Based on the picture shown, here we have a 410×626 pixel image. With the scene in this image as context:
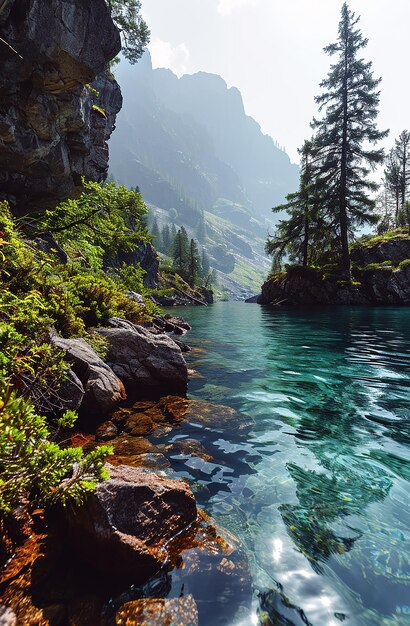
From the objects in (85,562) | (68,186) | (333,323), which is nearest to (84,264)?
(68,186)

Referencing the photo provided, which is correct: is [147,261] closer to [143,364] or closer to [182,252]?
[182,252]

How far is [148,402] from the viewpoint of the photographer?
24.3ft

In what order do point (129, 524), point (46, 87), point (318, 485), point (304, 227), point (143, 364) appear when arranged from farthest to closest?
1. point (304, 227)
2. point (46, 87)
3. point (143, 364)
4. point (318, 485)
5. point (129, 524)

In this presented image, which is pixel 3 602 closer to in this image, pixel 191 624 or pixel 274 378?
pixel 191 624

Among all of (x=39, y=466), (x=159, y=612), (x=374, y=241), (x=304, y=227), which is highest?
(x=304, y=227)

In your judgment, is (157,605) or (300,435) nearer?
(157,605)

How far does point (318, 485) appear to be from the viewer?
4.33 meters

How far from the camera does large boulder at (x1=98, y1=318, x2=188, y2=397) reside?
26.5ft

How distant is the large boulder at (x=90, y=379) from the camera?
5.97 meters

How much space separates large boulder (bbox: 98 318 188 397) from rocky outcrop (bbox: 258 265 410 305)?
3163cm

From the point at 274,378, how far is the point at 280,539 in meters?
6.35

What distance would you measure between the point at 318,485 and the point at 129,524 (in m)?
2.64

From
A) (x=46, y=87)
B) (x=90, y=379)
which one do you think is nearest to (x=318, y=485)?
(x=90, y=379)

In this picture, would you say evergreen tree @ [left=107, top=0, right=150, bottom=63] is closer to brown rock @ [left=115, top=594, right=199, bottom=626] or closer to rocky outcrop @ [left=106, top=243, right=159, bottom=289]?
brown rock @ [left=115, top=594, right=199, bottom=626]
